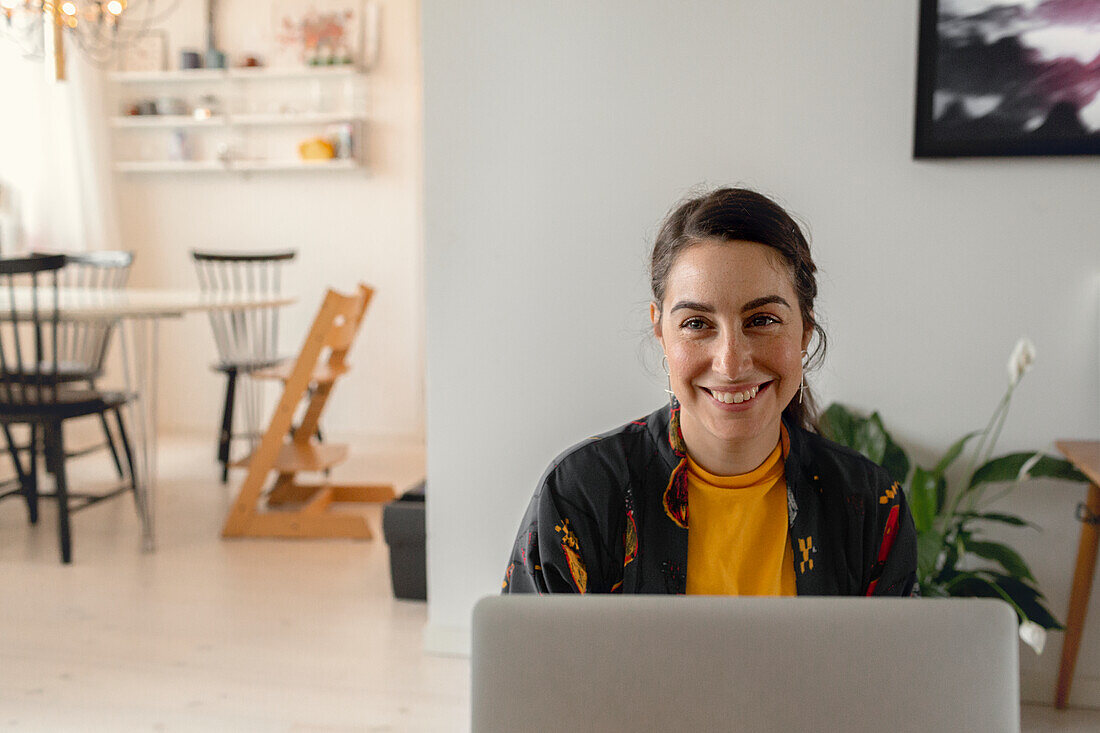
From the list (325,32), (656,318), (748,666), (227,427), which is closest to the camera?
(748,666)

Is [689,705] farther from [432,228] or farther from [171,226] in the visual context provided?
[171,226]

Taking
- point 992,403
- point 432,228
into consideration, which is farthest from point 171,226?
point 992,403

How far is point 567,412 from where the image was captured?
227 cm

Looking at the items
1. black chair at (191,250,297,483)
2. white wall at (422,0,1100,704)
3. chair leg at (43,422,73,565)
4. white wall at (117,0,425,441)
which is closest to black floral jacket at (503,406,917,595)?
white wall at (422,0,1100,704)

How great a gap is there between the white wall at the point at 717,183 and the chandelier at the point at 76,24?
1.44 meters

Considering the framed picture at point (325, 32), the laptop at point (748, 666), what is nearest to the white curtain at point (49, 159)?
the framed picture at point (325, 32)

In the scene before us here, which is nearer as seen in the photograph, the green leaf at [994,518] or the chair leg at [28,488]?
the green leaf at [994,518]

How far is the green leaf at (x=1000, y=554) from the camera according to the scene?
194 cm

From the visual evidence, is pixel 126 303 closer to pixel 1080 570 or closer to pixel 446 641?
pixel 446 641

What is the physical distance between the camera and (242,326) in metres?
4.52

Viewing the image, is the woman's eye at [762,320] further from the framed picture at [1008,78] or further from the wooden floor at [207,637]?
the wooden floor at [207,637]

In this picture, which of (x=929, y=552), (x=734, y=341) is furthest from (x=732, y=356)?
(x=929, y=552)

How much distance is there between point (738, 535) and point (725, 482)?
58 millimetres

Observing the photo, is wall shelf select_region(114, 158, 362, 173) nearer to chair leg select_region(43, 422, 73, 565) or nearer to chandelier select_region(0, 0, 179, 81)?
chandelier select_region(0, 0, 179, 81)
